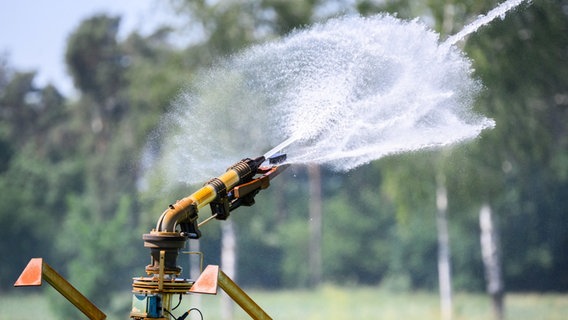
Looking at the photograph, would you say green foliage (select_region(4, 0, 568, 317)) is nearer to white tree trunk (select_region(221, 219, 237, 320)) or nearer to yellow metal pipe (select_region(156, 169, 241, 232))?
white tree trunk (select_region(221, 219, 237, 320))

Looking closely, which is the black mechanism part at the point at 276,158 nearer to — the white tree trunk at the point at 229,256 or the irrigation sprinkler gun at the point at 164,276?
the irrigation sprinkler gun at the point at 164,276

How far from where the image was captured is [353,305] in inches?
1163

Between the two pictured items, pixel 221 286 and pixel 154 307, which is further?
pixel 154 307

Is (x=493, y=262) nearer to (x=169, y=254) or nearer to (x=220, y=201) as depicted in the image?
(x=220, y=201)

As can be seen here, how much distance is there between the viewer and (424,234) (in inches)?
1248

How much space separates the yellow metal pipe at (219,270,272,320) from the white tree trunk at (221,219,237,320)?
21431 mm

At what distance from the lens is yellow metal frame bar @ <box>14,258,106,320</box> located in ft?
22.5

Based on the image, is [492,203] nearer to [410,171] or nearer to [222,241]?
[410,171]

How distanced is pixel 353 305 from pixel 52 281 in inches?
908

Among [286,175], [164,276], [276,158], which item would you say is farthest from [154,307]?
[286,175]

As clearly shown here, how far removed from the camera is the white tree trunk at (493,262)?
87.7 ft

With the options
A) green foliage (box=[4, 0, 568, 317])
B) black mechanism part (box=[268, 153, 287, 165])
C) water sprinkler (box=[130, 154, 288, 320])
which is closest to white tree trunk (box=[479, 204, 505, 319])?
green foliage (box=[4, 0, 568, 317])

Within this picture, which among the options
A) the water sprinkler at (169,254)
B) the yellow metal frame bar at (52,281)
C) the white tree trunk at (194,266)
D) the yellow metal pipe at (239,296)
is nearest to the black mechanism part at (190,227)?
the water sprinkler at (169,254)

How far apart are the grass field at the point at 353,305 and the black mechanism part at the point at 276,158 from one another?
1869 centimetres
